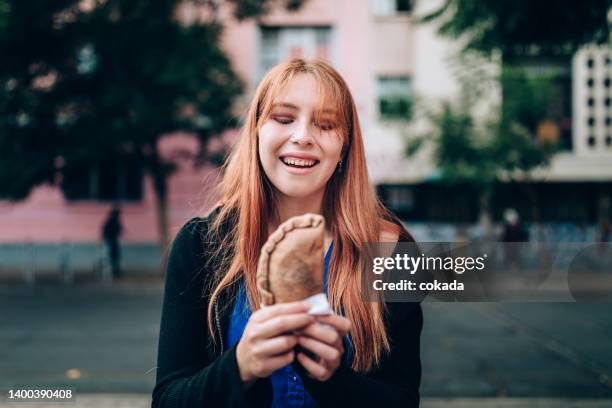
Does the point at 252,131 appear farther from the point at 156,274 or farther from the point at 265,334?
the point at 156,274

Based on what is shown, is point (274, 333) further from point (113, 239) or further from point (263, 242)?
point (113, 239)

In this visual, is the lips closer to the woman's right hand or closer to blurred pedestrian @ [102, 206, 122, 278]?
the woman's right hand

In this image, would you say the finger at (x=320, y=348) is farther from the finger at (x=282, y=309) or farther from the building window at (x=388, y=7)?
the building window at (x=388, y=7)

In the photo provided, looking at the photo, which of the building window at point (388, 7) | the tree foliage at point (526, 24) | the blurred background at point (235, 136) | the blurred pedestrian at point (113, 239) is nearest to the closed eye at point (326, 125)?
the blurred background at point (235, 136)

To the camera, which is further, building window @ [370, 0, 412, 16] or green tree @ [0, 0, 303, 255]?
building window @ [370, 0, 412, 16]

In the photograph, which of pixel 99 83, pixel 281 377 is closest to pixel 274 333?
pixel 281 377

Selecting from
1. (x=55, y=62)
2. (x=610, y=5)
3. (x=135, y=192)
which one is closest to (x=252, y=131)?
(x=610, y=5)

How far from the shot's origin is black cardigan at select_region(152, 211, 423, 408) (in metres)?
1.31

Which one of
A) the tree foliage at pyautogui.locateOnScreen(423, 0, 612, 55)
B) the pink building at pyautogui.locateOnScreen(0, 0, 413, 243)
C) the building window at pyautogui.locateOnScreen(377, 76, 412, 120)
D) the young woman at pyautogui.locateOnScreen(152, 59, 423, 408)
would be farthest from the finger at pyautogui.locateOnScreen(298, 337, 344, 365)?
the pink building at pyautogui.locateOnScreen(0, 0, 413, 243)

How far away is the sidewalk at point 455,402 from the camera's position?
16.9 feet

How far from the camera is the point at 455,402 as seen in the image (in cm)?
535

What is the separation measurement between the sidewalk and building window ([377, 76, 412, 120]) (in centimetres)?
1143

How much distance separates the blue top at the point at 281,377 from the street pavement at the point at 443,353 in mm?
2000

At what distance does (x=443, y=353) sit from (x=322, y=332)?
6482 millimetres
